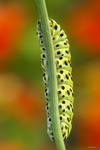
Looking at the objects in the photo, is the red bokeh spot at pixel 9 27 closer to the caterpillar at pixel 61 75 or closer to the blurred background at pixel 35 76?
the blurred background at pixel 35 76

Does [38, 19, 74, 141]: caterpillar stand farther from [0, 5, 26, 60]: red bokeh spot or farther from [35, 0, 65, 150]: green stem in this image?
[0, 5, 26, 60]: red bokeh spot

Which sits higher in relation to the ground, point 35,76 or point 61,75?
point 35,76

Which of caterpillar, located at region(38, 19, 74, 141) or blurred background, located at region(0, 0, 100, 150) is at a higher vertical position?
blurred background, located at region(0, 0, 100, 150)

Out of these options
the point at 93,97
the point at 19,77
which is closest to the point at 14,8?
the point at 19,77

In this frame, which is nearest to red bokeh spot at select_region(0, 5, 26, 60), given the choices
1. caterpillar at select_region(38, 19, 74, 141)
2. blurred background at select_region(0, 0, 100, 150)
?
blurred background at select_region(0, 0, 100, 150)

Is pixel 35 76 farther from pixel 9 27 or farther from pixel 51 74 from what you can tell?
pixel 51 74

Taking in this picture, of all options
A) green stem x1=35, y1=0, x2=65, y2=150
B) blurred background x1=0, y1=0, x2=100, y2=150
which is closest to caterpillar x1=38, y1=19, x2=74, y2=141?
green stem x1=35, y1=0, x2=65, y2=150


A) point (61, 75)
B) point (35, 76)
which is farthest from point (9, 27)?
point (61, 75)

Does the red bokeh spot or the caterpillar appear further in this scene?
the red bokeh spot
